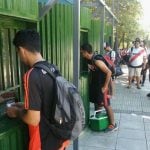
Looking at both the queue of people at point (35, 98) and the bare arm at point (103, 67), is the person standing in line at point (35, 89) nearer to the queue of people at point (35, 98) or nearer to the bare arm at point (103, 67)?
the queue of people at point (35, 98)

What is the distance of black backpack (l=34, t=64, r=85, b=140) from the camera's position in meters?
2.74

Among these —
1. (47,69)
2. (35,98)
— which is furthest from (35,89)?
(47,69)

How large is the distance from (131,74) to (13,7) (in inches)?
335

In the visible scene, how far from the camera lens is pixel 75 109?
284 centimetres

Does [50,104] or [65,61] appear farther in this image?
[65,61]

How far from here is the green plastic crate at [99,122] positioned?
6.11 metres

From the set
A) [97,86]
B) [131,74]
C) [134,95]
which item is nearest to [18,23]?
[97,86]

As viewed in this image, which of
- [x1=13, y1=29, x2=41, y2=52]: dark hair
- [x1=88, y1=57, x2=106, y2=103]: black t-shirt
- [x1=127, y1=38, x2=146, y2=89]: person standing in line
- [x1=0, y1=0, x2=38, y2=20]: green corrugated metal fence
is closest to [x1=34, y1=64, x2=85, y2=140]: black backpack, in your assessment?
[x1=13, y1=29, x2=41, y2=52]: dark hair

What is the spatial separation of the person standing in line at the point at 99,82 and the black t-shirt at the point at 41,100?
2.94m

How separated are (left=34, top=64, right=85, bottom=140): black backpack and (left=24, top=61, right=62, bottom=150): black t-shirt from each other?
46mm

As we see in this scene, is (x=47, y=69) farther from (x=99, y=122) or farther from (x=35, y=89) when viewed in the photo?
(x=99, y=122)

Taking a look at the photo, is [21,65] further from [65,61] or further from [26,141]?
[65,61]

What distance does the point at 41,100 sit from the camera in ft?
8.85

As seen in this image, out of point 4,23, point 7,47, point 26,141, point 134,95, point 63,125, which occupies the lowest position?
point 134,95
